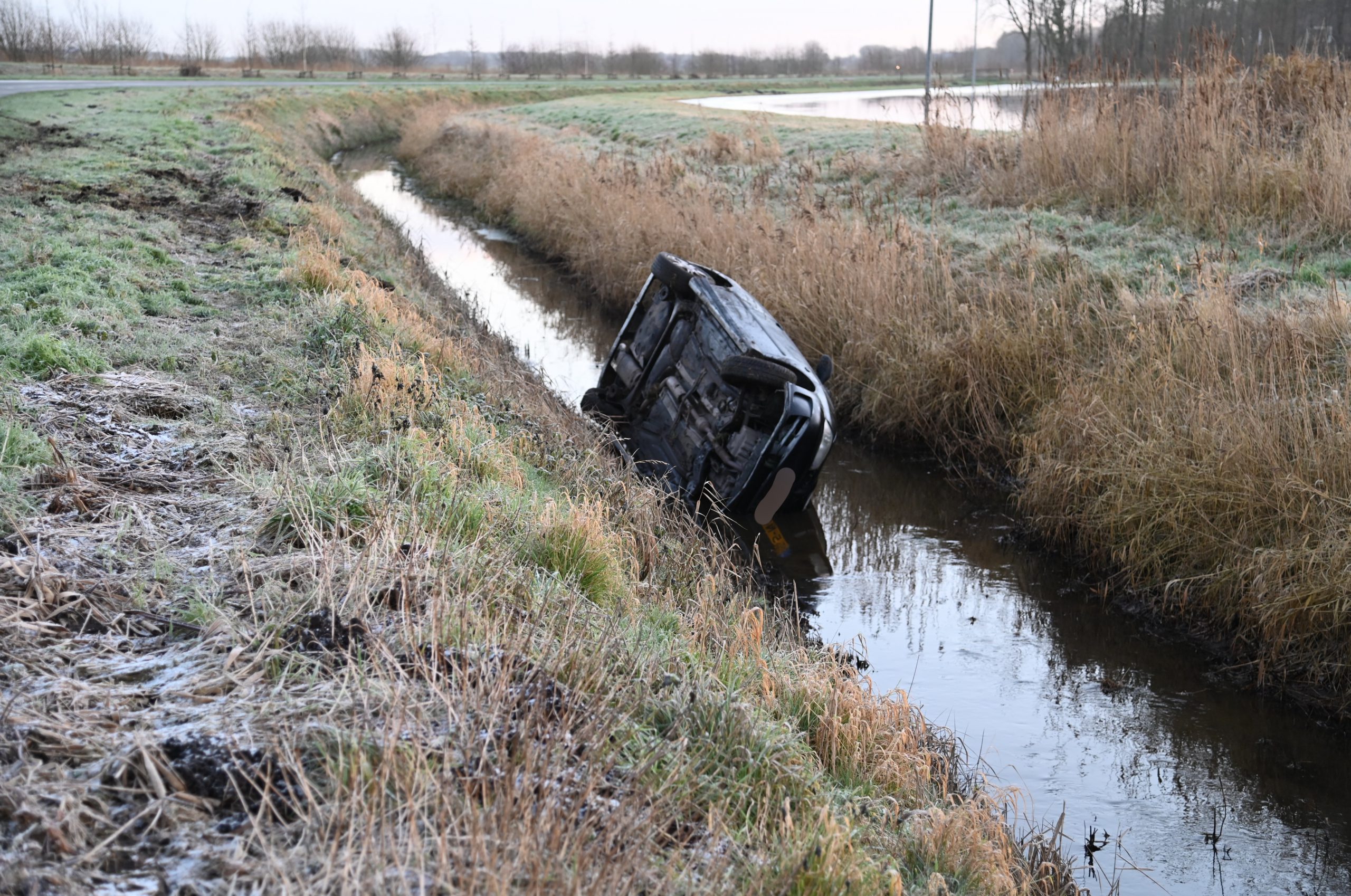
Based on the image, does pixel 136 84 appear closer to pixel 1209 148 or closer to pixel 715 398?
pixel 715 398

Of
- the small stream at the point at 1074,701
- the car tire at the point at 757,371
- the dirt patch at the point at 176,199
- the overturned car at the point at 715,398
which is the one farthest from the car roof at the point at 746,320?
the dirt patch at the point at 176,199

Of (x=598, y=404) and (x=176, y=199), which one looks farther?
(x=176, y=199)

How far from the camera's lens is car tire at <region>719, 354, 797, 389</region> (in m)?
7.10

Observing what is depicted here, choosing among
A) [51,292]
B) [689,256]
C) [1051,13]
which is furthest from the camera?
[1051,13]

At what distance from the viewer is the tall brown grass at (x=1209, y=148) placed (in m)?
9.55

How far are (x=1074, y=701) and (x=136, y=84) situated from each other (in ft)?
132

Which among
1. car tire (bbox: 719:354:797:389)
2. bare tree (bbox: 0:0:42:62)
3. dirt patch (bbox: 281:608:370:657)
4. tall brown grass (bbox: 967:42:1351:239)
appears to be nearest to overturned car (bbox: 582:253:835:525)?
car tire (bbox: 719:354:797:389)

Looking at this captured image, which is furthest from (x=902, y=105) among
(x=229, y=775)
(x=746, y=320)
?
(x=229, y=775)

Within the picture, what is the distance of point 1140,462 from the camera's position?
21.8ft

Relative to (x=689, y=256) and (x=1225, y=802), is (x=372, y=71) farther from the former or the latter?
(x=1225, y=802)

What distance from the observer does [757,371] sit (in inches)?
280

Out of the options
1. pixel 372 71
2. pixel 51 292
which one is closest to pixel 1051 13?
pixel 51 292

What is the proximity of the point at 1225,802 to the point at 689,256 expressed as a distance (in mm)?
9182

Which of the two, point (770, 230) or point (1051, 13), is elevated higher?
point (1051, 13)
